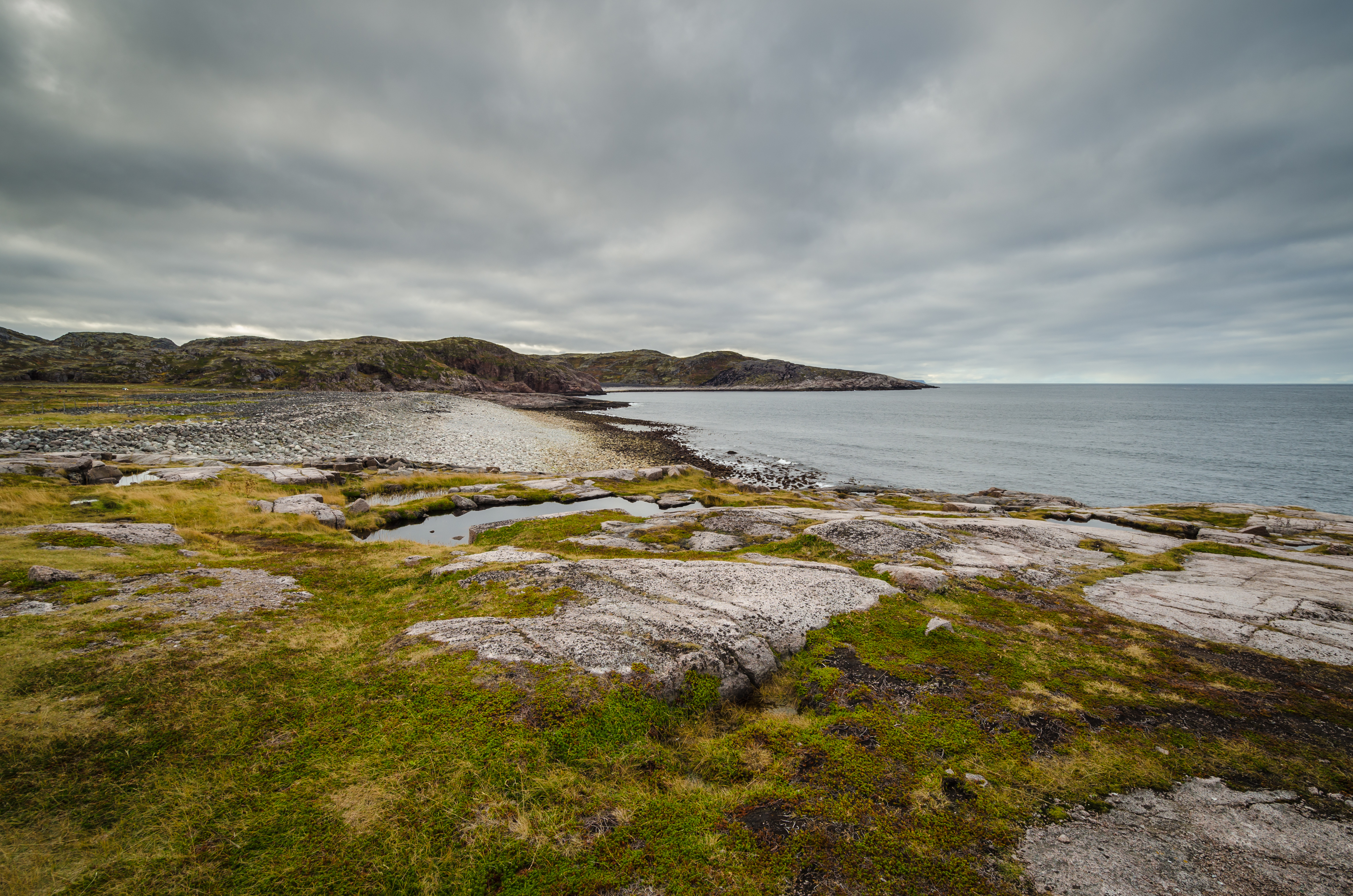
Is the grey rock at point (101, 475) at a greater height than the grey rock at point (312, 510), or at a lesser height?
greater

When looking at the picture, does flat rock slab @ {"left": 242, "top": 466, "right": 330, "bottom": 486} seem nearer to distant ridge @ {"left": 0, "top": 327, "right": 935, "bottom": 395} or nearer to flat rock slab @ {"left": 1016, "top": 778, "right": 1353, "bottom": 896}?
flat rock slab @ {"left": 1016, "top": 778, "right": 1353, "bottom": 896}

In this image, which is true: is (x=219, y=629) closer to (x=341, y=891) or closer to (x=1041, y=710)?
(x=341, y=891)

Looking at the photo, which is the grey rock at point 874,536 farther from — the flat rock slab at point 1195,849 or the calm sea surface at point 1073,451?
the calm sea surface at point 1073,451

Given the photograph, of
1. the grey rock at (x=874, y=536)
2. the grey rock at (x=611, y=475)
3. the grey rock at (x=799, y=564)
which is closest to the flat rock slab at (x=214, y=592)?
the grey rock at (x=799, y=564)

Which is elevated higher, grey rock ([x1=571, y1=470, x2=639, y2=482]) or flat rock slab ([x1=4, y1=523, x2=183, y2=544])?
flat rock slab ([x1=4, y1=523, x2=183, y2=544])

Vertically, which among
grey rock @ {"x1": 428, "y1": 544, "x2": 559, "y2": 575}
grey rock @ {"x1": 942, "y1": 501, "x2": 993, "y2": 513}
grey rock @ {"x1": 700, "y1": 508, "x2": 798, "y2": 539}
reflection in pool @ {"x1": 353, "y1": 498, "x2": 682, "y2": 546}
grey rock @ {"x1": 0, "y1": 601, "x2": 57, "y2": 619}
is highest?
grey rock @ {"x1": 0, "y1": 601, "x2": 57, "y2": 619}

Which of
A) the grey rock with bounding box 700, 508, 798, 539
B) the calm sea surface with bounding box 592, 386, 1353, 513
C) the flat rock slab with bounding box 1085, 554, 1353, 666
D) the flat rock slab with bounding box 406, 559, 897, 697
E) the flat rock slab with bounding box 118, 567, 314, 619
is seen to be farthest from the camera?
the calm sea surface with bounding box 592, 386, 1353, 513

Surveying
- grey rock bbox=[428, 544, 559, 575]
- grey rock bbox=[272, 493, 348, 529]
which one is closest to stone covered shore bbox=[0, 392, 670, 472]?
grey rock bbox=[272, 493, 348, 529]

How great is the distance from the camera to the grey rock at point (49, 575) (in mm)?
10648

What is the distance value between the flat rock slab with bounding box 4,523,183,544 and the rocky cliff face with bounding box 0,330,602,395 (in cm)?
16239

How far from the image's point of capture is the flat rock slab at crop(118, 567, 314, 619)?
34.3 feet

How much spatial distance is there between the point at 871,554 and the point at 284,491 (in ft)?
107

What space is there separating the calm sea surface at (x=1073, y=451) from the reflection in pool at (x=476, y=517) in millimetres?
35412

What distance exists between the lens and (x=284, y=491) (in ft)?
90.9
